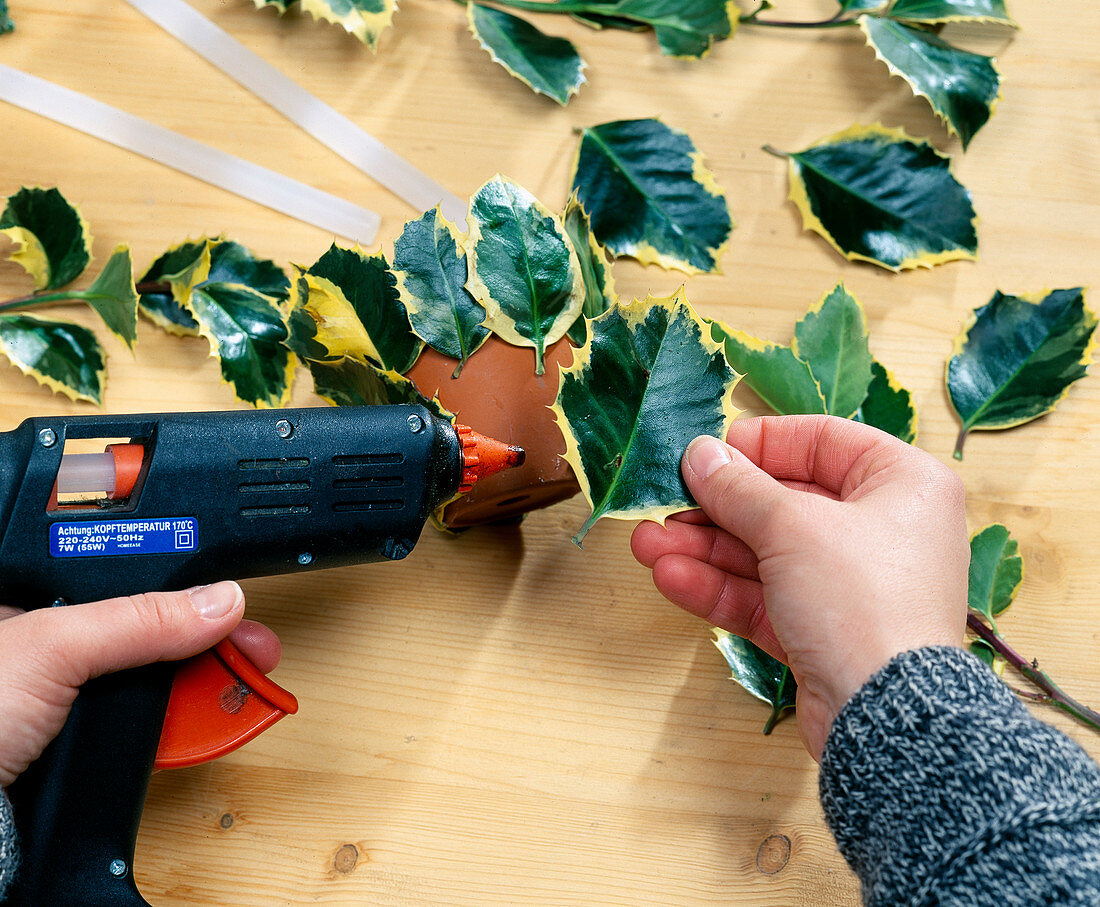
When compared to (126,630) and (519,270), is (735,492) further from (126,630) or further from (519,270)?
(126,630)

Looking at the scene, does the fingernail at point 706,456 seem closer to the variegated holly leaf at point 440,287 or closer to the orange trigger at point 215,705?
the variegated holly leaf at point 440,287

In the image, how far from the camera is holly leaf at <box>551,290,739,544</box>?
1.98 feet

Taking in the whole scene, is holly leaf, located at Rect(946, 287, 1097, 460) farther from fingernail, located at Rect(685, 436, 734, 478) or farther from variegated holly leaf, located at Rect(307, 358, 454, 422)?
variegated holly leaf, located at Rect(307, 358, 454, 422)

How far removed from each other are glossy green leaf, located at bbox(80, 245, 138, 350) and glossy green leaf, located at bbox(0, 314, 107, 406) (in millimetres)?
30

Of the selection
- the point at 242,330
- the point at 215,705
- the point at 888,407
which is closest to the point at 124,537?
the point at 215,705

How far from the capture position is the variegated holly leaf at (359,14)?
0.82m

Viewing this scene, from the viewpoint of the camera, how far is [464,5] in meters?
0.88

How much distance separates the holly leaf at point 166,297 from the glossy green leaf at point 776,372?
1.59 ft

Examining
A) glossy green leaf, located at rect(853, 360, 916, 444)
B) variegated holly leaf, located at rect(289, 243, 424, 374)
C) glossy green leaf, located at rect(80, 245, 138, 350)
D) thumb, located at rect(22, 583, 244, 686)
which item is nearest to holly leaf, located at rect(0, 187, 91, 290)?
glossy green leaf, located at rect(80, 245, 138, 350)

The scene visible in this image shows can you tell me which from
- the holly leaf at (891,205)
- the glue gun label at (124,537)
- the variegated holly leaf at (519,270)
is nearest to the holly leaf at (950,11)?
the holly leaf at (891,205)

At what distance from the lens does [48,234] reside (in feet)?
2.56

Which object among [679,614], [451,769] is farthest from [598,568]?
[451,769]

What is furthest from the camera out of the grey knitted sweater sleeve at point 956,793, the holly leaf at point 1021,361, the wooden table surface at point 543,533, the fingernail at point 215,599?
the holly leaf at point 1021,361

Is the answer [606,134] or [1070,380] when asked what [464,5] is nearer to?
[606,134]
